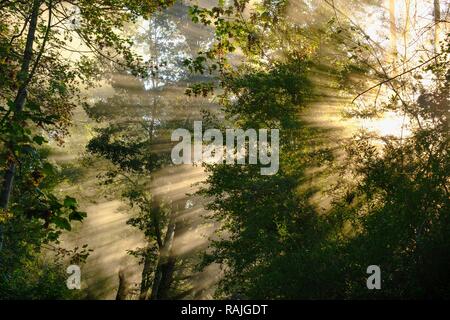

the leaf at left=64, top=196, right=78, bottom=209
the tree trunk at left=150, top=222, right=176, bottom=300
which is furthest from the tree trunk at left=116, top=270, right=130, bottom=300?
the leaf at left=64, top=196, right=78, bottom=209

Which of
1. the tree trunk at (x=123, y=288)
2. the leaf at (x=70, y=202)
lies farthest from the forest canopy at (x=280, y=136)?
the tree trunk at (x=123, y=288)

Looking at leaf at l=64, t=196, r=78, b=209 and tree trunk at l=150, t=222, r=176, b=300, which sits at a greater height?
leaf at l=64, t=196, r=78, b=209

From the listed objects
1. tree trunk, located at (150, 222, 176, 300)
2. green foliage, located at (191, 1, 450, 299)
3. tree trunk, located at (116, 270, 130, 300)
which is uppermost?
green foliage, located at (191, 1, 450, 299)

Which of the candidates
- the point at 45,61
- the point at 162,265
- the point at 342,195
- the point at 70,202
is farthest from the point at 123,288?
the point at 70,202

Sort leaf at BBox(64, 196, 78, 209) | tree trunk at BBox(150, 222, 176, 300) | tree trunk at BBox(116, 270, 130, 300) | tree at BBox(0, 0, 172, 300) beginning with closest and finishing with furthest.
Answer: leaf at BBox(64, 196, 78, 209) < tree at BBox(0, 0, 172, 300) < tree trunk at BBox(150, 222, 176, 300) < tree trunk at BBox(116, 270, 130, 300)

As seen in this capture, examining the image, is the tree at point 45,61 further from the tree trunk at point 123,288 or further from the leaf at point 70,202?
the tree trunk at point 123,288

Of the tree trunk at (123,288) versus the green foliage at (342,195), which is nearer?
the green foliage at (342,195)

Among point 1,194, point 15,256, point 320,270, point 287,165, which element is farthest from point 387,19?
point 15,256

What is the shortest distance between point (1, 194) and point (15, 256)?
704cm

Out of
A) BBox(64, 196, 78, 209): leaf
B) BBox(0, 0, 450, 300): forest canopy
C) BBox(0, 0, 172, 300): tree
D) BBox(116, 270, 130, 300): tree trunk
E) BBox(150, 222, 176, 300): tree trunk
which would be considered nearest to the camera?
BBox(64, 196, 78, 209): leaf

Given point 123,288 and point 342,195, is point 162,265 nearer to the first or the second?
point 123,288

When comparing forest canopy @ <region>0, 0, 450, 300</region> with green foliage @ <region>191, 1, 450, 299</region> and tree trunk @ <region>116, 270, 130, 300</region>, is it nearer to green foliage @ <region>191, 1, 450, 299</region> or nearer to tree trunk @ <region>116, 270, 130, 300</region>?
green foliage @ <region>191, 1, 450, 299</region>
